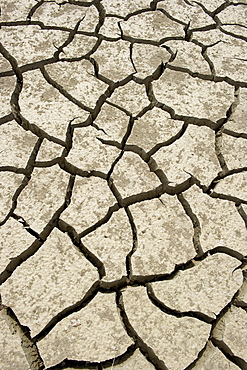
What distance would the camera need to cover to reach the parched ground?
6.00ft

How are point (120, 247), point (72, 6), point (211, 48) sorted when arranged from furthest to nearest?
point (72, 6) → point (211, 48) → point (120, 247)

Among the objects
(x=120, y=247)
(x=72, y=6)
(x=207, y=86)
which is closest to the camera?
(x=120, y=247)

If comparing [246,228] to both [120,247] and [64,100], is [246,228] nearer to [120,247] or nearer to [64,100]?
[120,247]

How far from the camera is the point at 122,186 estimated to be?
2295 millimetres

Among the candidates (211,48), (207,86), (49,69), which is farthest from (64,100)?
(211,48)

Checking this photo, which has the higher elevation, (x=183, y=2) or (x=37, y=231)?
(x=183, y=2)

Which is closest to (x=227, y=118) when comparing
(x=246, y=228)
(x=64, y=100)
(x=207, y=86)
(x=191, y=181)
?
(x=207, y=86)

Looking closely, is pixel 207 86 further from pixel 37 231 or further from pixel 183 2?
pixel 37 231

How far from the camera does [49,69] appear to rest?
2.83 metres

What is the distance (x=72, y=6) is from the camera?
3289mm

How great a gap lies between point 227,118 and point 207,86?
31 centimetres

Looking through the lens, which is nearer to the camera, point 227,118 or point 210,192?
point 210,192

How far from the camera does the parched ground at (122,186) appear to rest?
1828 millimetres

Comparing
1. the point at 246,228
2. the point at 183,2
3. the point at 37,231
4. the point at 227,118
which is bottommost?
the point at 37,231
